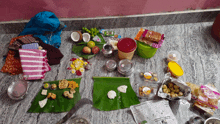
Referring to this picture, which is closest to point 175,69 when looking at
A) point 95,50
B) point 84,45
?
point 95,50

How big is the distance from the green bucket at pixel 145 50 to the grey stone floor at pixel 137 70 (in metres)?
0.05

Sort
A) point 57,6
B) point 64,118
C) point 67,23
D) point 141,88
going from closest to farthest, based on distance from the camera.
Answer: point 64,118 → point 141,88 → point 57,6 → point 67,23

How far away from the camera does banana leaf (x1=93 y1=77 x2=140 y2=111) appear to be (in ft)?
3.24

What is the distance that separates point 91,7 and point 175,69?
87cm

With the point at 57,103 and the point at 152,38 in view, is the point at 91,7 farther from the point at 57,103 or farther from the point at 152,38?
the point at 57,103

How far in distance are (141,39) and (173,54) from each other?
0.34 metres

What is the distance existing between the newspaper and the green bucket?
1.24 ft

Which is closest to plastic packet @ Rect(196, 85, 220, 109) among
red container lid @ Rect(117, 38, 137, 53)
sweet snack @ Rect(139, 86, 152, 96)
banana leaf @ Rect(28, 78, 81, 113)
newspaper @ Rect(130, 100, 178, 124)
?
newspaper @ Rect(130, 100, 178, 124)

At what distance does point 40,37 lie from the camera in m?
1.20

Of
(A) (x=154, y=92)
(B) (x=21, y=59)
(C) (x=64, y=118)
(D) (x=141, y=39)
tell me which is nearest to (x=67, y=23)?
(B) (x=21, y=59)

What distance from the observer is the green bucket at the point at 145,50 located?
1.07m

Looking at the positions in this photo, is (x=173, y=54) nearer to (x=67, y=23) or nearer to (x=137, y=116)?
(x=137, y=116)

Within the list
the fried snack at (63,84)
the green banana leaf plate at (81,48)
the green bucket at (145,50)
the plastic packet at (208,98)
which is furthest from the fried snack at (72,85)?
the plastic packet at (208,98)

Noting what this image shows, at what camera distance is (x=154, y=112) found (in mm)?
936
